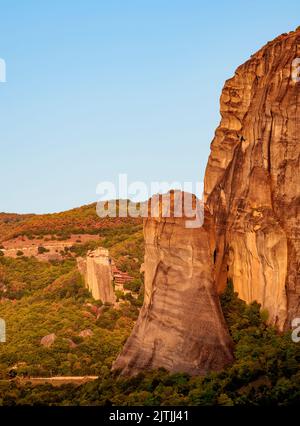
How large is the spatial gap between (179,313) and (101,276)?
22.2 meters

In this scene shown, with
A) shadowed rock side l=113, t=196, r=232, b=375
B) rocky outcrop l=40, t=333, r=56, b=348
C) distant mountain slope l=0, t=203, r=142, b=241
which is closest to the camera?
shadowed rock side l=113, t=196, r=232, b=375

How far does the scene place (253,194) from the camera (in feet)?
194

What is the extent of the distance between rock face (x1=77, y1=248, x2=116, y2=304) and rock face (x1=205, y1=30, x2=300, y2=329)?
18178 mm

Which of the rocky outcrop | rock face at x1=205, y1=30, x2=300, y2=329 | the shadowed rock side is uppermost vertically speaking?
rock face at x1=205, y1=30, x2=300, y2=329

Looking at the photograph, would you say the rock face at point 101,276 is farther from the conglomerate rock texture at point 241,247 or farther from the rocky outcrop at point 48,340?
the conglomerate rock texture at point 241,247

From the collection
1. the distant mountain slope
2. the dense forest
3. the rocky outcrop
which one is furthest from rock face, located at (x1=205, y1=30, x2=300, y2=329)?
the distant mountain slope

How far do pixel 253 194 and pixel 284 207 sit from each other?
1737mm

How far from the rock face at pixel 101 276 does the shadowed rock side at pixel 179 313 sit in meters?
18.8

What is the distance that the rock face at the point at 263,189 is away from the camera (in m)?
57.9

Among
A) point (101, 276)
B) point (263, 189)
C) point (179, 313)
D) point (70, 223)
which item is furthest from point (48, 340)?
point (70, 223)

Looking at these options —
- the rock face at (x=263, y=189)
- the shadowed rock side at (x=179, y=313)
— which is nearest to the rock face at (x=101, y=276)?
the rock face at (x=263, y=189)

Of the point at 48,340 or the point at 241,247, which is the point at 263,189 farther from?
the point at 48,340

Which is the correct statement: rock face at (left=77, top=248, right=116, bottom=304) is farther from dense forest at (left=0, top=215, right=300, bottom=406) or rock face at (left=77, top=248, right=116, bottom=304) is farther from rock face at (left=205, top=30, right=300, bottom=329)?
rock face at (left=205, top=30, right=300, bottom=329)

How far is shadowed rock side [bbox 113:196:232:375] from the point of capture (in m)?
57.2
